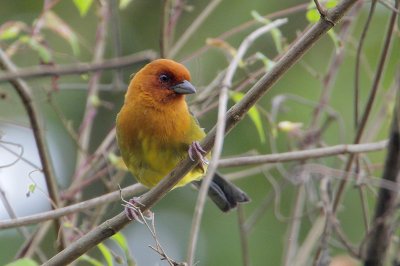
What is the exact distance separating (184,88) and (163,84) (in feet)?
0.43

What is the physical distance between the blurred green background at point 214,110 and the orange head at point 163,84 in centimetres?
196

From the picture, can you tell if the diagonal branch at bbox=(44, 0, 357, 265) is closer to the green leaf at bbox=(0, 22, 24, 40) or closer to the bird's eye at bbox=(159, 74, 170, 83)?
the bird's eye at bbox=(159, 74, 170, 83)

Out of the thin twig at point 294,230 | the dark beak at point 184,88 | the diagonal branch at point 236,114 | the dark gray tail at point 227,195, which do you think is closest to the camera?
the diagonal branch at point 236,114

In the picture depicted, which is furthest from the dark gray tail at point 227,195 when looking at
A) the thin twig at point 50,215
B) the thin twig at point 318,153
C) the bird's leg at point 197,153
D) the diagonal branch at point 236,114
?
the diagonal branch at point 236,114

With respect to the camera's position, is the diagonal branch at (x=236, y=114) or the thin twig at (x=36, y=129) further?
the thin twig at (x=36, y=129)

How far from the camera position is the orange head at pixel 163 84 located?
4156mm

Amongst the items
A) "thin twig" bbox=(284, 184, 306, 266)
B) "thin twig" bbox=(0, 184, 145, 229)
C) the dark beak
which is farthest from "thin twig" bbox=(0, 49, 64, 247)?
"thin twig" bbox=(284, 184, 306, 266)

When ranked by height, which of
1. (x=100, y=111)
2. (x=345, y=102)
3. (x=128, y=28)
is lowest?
(x=345, y=102)

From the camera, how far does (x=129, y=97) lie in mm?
4293

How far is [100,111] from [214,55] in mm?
1204

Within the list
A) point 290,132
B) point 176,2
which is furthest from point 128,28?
point 290,132

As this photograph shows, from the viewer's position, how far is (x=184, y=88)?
414 cm

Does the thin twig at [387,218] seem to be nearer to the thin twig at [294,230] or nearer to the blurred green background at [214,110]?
the thin twig at [294,230]

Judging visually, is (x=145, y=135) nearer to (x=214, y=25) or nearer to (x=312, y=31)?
(x=312, y=31)
